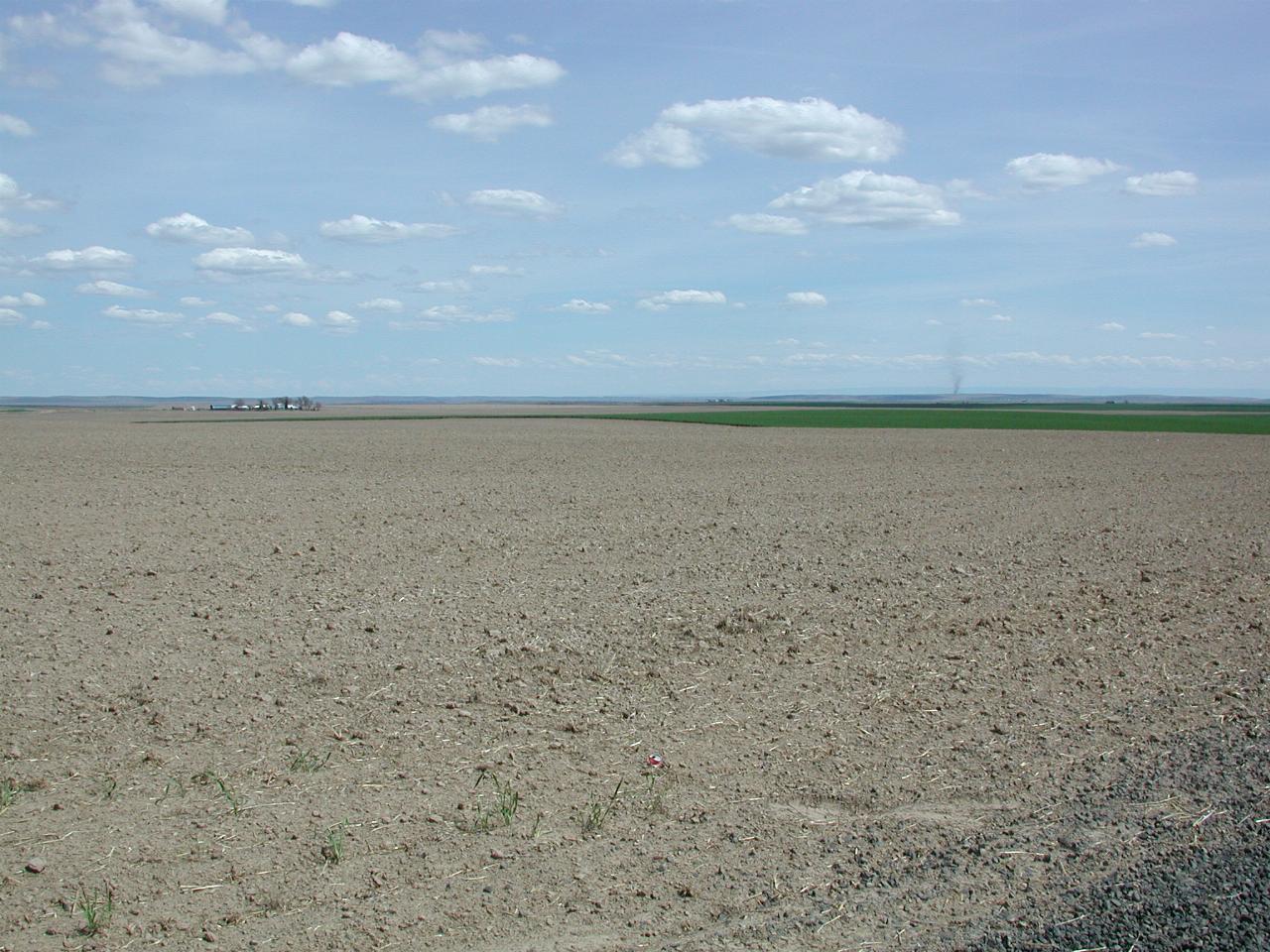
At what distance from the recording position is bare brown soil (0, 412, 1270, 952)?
5129 millimetres

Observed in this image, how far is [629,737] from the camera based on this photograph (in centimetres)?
755

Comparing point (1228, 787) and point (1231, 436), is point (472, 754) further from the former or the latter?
point (1231, 436)

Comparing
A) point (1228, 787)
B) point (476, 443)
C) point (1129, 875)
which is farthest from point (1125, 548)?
point (476, 443)

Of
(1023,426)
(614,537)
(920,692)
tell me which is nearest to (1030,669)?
(920,692)

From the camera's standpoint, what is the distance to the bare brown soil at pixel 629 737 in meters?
5.13

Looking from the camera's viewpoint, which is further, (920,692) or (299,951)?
(920,692)

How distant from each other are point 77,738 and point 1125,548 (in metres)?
12.8

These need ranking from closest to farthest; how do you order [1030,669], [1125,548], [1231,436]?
[1030,669], [1125,548], [1231,436]

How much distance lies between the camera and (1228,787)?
6.46 meters

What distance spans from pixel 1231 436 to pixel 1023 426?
44.9 ft

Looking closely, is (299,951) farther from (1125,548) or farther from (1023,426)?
A: (1023,426)

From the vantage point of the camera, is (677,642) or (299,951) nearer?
(299,951)

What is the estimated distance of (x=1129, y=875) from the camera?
17.4 ft

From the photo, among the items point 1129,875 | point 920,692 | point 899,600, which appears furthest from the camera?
point 899,600
